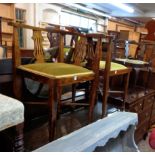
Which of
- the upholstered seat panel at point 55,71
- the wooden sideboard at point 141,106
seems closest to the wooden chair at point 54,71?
the upholstered seat panel at point 55,71

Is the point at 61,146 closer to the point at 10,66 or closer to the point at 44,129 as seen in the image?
the point at 44,129

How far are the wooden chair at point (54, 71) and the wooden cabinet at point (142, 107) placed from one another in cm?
75

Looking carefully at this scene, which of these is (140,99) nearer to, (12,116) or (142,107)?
(142,107)

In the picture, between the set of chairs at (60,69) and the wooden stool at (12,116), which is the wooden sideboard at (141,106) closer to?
the set of chairs at (60,69)

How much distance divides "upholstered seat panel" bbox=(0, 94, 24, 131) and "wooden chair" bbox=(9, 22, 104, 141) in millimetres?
392

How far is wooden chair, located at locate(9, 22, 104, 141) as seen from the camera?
129 centimetres

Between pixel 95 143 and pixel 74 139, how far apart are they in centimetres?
11

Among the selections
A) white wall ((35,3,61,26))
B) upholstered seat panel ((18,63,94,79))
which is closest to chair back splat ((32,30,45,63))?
upholstered seat panel ((18,63,94,79))

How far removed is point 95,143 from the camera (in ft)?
3.43

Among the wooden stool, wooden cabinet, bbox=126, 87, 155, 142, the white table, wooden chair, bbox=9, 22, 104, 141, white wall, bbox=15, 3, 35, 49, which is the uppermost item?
white wall, bbox=15, 3, 35, 49

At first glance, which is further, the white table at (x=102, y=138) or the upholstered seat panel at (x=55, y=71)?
the upholstered seat panel at (x=55, y=71)

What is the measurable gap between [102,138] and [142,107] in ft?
5.04

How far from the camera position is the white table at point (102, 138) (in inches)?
38.8

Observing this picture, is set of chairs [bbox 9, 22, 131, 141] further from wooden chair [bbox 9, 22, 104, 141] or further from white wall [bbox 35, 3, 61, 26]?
white wall [bbox 35, 3, 61, 26]
